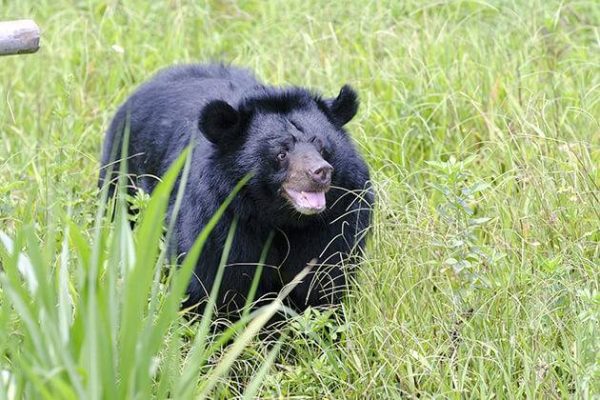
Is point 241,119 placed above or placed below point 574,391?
above

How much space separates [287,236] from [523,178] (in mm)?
999

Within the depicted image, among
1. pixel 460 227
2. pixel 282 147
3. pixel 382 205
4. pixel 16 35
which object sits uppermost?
pixel 16 35

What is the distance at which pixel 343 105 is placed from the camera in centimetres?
528

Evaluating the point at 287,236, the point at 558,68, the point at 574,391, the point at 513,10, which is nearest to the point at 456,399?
the point at 574,391

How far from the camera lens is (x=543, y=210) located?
5.18m

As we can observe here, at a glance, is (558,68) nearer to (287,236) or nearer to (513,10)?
(513,10)

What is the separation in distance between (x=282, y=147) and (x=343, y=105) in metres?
0.40

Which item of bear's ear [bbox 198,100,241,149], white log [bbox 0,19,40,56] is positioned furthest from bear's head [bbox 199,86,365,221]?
white log [bbox 0,19,40,56]

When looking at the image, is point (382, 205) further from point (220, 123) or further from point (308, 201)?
point (220, 123)

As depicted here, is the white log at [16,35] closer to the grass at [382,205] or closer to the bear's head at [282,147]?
the grass at [382,205]

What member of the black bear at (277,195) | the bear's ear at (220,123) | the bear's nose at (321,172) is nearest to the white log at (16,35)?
the black bear at (277,195)

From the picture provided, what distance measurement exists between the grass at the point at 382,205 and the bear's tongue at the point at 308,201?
35cm

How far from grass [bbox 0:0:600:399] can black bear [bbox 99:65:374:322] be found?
166mm

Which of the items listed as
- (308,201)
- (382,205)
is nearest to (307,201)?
(308,201)
